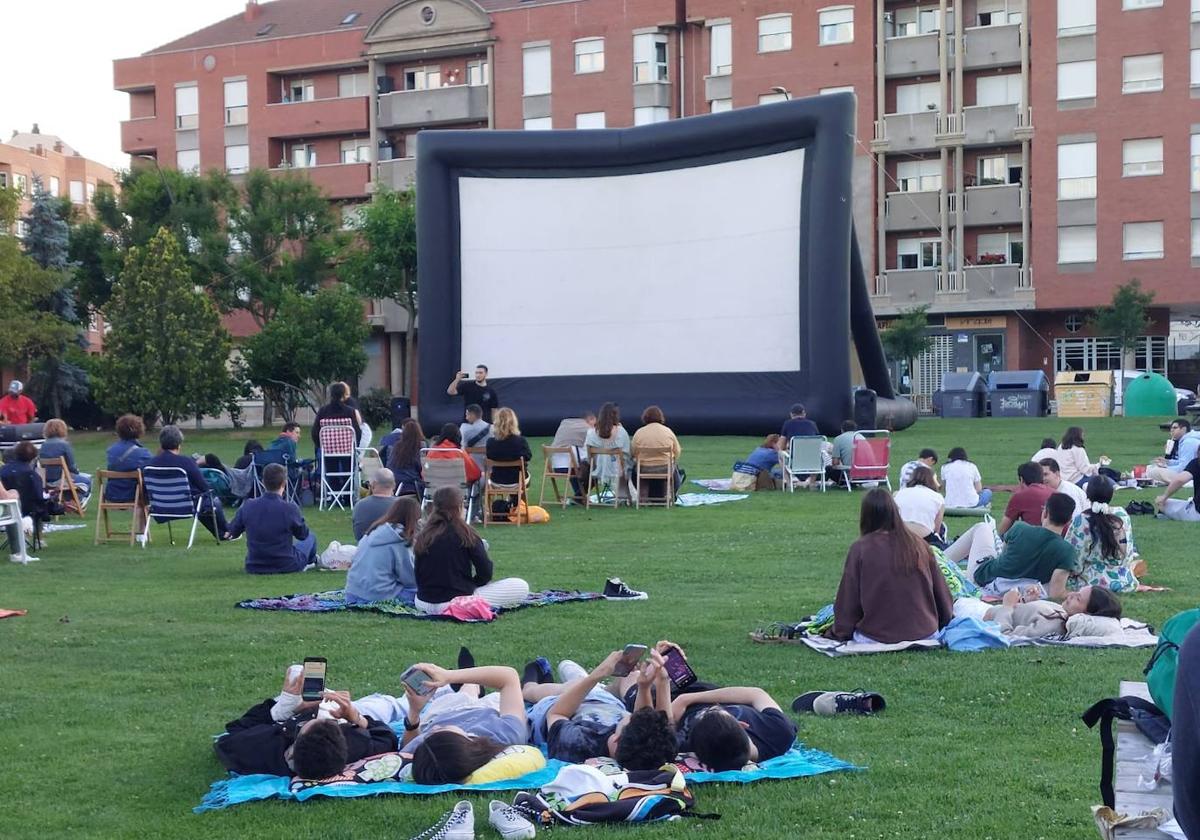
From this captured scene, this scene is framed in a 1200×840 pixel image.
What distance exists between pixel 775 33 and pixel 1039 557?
4190 cm

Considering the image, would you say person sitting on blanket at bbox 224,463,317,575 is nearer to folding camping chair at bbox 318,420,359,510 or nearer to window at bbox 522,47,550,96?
folding camping chair at bbox 318,420,359,510

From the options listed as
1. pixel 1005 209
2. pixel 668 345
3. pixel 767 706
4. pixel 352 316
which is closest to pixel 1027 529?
pixel 767 706

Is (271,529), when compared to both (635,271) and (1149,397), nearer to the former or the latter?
(635,271)

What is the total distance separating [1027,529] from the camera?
9.85 metres

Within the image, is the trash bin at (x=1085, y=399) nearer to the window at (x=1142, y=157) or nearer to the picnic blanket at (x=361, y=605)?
the window at (x=1142, y=157)

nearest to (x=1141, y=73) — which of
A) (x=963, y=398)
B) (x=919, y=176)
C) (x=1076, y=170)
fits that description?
(x=1076, y=170)

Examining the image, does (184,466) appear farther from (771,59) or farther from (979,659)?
(771,59)

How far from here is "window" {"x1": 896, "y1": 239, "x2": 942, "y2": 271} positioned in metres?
48.4

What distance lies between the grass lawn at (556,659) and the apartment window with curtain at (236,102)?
44.6 meters

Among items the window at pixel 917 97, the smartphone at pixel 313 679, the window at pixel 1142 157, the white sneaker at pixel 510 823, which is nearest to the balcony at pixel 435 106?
Answer: the window at pixel 917 97

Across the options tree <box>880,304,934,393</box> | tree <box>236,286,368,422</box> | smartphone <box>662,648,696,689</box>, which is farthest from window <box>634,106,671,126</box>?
smartphone <box>662,648,696,689</box>

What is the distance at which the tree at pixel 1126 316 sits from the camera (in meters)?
43.5

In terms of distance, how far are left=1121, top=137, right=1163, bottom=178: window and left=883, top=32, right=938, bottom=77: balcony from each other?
634 cm

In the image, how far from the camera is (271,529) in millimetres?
12273
